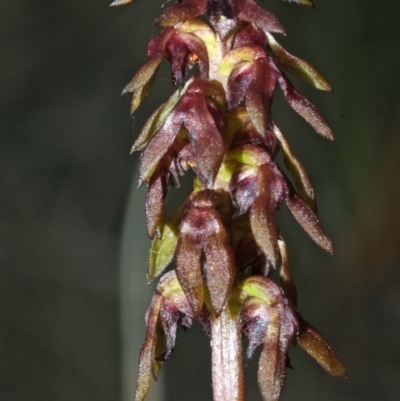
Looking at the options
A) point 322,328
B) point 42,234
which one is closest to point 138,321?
point 42,234

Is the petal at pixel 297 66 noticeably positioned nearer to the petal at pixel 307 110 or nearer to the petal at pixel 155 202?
the petal at pixel 307 110

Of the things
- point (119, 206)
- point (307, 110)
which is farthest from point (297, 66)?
point (119, 206)

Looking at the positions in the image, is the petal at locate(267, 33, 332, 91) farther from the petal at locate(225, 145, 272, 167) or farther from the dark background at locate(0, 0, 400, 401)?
the dark background at locate(0, 0, 400, 401)

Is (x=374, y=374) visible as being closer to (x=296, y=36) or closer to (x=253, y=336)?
(x=296, y=36)

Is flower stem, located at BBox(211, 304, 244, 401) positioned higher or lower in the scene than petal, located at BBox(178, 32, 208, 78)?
lower

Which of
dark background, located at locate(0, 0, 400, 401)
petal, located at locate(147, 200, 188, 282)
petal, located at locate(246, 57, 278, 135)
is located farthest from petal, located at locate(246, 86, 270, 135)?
dark background, located at locate(0, 0, 400, 401)
